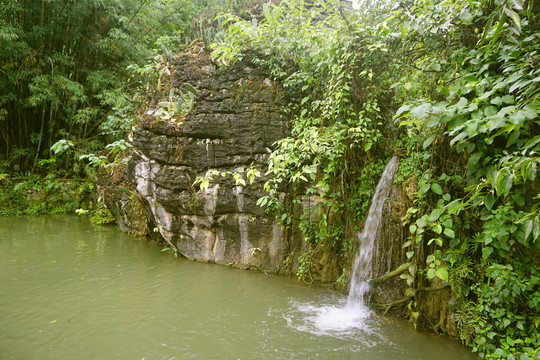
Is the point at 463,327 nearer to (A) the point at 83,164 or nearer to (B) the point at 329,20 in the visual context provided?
(B) the point at 329,20

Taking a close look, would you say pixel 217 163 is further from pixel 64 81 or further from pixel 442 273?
pixel 64 81

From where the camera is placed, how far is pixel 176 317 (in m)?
3.99

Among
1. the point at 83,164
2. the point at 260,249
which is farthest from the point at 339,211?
the point at 83,164

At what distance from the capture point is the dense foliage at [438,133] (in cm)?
285

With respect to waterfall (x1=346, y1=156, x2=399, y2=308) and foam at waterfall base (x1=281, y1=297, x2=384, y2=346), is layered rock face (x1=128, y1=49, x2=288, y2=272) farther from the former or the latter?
waterfall (x1=346, y1=156, x2=399, y2=308)

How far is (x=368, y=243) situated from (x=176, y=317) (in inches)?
111

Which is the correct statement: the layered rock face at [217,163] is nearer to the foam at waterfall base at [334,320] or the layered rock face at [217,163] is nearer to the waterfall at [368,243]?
the foam at waterfall base at [334,320]

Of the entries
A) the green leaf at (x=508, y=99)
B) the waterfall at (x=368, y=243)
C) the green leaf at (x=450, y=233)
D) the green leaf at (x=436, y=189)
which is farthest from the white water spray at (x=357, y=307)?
the green leaf at (x=508, y=99)

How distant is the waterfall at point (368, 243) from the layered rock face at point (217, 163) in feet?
4.79

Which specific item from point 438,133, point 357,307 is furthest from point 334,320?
point 438,133

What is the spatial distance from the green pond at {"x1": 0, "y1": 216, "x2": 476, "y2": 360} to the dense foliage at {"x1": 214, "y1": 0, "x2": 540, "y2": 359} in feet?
2.43

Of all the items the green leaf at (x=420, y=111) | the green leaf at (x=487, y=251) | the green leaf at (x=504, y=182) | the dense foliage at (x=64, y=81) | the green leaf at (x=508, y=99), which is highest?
the dense foliage at (x=64, y=81)

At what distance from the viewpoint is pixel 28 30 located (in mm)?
10016

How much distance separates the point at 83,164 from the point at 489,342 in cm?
1257
